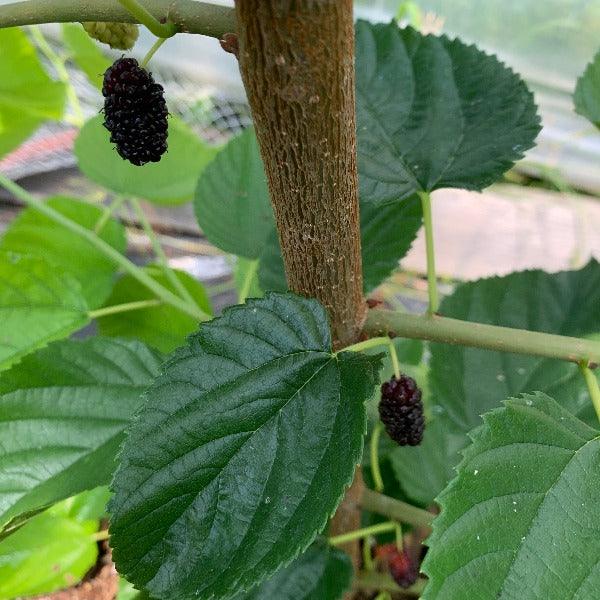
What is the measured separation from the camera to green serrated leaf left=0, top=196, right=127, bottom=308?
464 millimetres

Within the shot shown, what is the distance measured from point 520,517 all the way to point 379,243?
0.58ft

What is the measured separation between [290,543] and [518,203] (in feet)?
3.32

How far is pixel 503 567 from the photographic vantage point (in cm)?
20

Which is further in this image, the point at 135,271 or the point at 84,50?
the point at 84,50

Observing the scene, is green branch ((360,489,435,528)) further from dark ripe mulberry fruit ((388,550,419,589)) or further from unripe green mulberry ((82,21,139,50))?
unripe green mulberry ((82,21,139,50))

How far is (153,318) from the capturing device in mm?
488

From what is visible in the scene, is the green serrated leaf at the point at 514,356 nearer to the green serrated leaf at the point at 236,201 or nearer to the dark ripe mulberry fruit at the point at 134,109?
the green serrated leaf at the point at 236,201

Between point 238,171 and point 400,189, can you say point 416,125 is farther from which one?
point 238,171

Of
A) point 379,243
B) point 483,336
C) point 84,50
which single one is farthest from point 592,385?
point 84,50

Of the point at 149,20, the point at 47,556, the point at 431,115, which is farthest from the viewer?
the point at 47,556

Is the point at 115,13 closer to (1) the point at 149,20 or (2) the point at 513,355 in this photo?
(1) the point at 149,20

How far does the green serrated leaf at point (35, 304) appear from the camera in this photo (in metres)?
0.38

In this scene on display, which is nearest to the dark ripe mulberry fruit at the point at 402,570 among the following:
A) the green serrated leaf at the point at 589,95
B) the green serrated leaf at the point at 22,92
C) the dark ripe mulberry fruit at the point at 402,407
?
the dark ripe mulberry fruit at the point at 402,407

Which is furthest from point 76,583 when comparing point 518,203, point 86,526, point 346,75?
point 518,203
